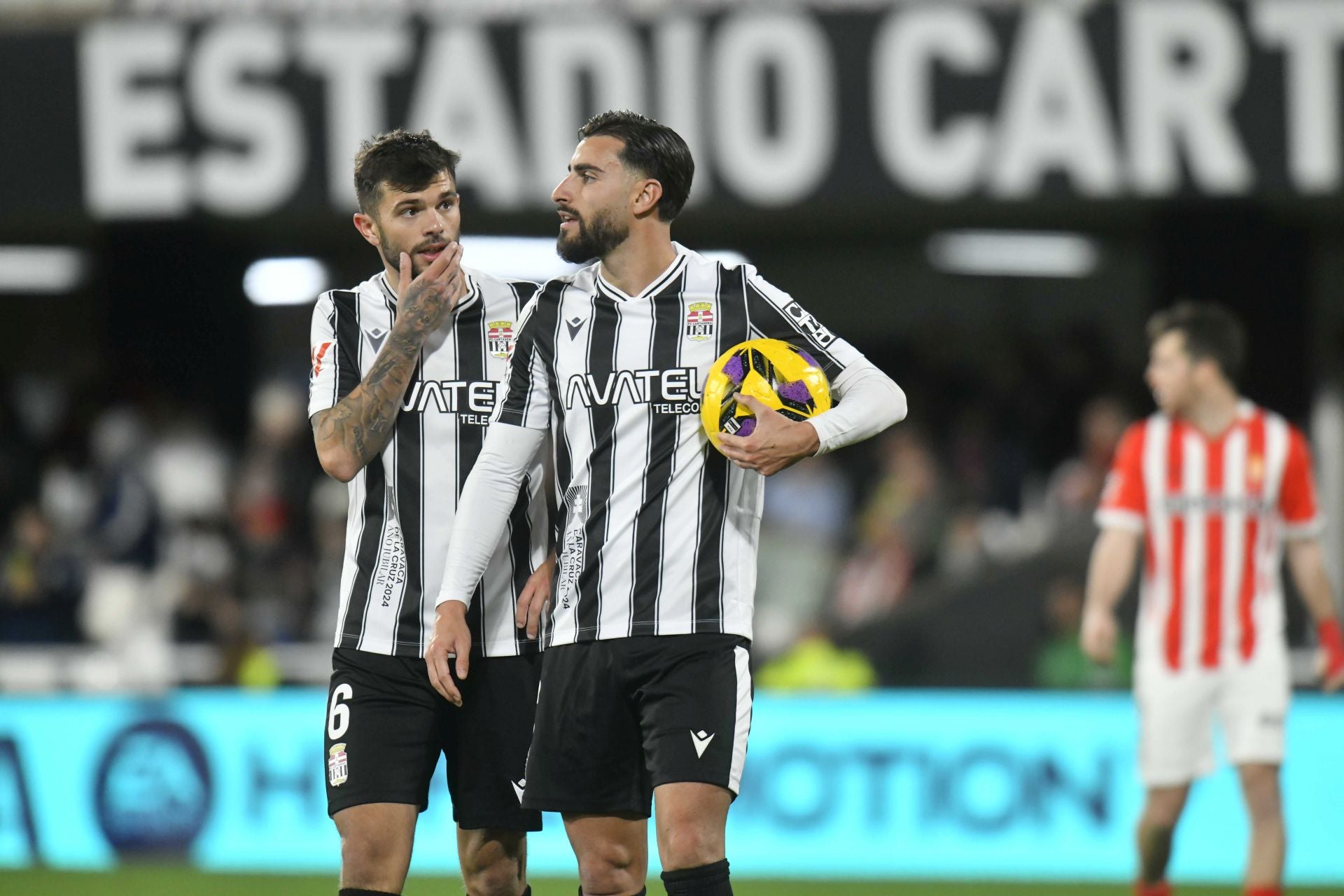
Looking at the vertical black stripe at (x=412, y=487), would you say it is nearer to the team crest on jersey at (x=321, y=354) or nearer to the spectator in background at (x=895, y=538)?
the team crest on jersey at (x=321, y=354)

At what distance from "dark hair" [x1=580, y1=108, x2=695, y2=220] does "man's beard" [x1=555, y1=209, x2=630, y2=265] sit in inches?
4.3

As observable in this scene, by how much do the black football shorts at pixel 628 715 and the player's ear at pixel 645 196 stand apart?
895 mm

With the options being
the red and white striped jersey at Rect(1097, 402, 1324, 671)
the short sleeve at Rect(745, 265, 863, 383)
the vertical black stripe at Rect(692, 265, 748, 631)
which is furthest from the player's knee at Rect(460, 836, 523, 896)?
the red and white striped jersey at Rect(1097, 402, 1324, 671)

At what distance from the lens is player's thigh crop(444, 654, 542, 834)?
382cm

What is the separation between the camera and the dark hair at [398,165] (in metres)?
3.77

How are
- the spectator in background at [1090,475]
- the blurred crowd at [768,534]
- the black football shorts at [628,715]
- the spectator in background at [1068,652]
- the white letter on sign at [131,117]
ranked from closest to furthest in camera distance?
the black football shorts at [628,715] < the spectator in background at [1068,652] < the white letter on sign at [131,117] < the blurred crowd at [768,534] < the spectator in background at [1090,475]

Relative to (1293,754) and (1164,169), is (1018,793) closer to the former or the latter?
(1293,754)

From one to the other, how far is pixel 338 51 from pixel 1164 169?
14.1 ft

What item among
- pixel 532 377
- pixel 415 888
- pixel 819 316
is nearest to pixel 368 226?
pixel 532 377

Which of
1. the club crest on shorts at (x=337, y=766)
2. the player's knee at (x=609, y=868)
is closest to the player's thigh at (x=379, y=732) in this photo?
the club crest on shorts at (x=337, y=766)

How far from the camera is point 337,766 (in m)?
3.71

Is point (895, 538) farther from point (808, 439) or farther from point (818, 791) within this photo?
point (808, 439)

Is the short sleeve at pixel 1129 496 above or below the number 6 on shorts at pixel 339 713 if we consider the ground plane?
above

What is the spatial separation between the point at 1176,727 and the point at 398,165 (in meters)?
3.20
